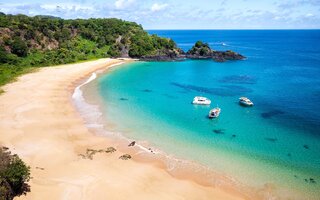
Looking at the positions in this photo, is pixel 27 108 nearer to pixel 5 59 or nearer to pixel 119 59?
pixel 5 59

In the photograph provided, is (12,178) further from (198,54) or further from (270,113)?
(198,54)

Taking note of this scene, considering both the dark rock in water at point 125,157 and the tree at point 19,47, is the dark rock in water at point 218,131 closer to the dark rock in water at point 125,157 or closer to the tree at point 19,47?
the dark rock in water at point 125,157

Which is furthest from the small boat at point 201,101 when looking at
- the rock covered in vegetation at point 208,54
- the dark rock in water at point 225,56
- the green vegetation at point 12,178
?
the rock covered in vegetation at point 208,54

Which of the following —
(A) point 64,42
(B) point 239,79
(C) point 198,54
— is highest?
(A) point 64,42

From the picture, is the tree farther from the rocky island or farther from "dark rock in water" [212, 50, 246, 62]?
"dark rock in water" [212, 50, 246, 62]

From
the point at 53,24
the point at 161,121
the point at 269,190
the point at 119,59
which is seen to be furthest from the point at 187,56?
the point at 269,190

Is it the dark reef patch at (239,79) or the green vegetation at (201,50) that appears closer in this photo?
the dark reef patch at (239,79)

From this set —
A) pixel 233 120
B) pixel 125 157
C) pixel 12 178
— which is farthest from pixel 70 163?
pixel 233 120
